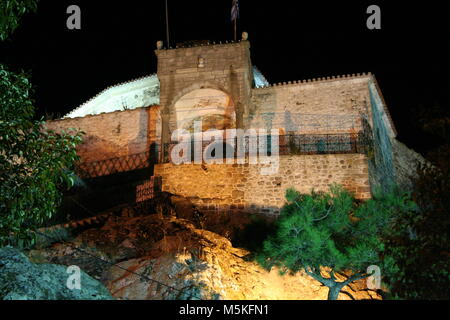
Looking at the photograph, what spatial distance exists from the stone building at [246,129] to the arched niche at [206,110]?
0.17 ft

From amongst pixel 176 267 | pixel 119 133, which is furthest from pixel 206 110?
pixel 176 267

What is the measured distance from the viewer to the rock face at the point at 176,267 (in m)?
12.8

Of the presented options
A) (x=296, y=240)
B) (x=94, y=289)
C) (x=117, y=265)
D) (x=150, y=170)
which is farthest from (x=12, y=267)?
(x=150, y=170)

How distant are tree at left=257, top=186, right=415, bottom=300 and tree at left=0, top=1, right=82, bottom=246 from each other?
7013 millimetres

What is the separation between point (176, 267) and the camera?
43.7 ft

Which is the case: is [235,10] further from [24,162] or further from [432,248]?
[432,248]

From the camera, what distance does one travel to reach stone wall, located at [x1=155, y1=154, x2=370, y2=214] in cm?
1859

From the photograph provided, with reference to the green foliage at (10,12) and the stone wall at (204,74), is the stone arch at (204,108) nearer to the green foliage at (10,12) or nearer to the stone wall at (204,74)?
the stone wall at (204,74)

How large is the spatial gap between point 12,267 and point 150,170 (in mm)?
12027

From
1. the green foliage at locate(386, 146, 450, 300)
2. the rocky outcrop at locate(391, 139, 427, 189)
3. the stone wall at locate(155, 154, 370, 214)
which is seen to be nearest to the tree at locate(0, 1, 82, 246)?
the green foliage at locate(386, 146, 450, 300)

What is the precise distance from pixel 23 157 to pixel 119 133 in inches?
612

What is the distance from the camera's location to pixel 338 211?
1536cm

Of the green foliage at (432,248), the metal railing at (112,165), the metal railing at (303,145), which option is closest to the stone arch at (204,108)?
the metal railing at (303,145)

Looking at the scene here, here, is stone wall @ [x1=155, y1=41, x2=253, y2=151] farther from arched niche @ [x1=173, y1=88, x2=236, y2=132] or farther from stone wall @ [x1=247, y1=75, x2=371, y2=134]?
stone wall @ [x1=247, y1=75, x2=371, y2=134]
